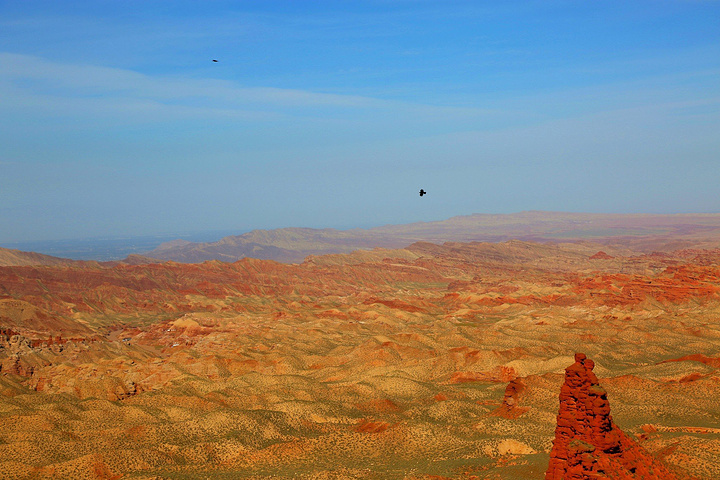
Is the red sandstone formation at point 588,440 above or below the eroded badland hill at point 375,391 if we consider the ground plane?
above

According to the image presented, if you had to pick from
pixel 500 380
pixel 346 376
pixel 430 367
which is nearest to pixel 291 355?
pixel 346 376

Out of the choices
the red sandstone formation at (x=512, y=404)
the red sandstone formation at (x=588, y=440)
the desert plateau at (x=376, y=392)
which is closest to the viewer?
the red sandstone formation at (x=588, y=440)

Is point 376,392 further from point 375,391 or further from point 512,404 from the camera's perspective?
point 512,404

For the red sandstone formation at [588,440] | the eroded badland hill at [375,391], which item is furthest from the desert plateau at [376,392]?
the eroded badland hill at [375,391]

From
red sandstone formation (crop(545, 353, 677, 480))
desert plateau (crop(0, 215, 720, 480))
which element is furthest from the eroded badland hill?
desert plateau (crop(0, 215, 720, 480))

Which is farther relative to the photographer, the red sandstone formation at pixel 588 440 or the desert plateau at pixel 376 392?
the desert plateau at pixel 376 392

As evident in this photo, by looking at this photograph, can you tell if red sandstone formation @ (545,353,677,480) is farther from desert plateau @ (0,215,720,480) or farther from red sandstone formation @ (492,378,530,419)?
red sandstone formation @ (492,378,530,419)

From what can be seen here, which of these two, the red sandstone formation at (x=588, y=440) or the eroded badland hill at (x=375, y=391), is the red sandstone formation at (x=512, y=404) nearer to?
the eroded badland hill at (x=375, y=391)
